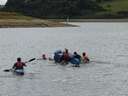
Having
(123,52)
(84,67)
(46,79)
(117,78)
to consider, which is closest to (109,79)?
(117,78)

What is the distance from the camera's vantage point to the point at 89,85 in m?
53.5

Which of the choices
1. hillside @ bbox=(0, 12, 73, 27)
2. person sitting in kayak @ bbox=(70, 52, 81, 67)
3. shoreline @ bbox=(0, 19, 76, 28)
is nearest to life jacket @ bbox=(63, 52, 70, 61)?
person sitting in kayak @ bbox=(70, 52, 81, 67)

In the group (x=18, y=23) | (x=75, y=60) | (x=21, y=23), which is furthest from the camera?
(x=21, y=23)

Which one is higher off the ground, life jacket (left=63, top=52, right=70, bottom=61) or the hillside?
Answer: life jacket (left=63, top=52, right=70, bottom=61)

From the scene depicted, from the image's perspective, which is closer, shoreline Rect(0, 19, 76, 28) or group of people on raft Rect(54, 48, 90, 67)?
group of people on raft Rect(54, 48, 90, 67)

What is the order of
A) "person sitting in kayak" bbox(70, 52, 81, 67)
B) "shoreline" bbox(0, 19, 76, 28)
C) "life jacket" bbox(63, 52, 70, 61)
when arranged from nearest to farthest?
"person sitting in kayak" bbox(70, 52, 81, 67), "life jacket" bbox(63, 52, 70, 61), "shoreline" bbox(0, 19, 76, 28)

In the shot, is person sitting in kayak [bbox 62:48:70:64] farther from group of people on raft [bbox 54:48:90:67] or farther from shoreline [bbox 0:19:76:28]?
shoreline [bbox 0:19:76:28]

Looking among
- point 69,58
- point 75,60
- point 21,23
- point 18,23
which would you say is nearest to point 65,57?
point 69,58

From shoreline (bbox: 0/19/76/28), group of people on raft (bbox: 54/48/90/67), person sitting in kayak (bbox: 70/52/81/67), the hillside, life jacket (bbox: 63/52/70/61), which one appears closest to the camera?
person sitting in kayak (bbox: 70/52/81/67)

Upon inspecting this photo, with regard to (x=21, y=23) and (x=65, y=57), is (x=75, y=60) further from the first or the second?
(x=21, y=23)

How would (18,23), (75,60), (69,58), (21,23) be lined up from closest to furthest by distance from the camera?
(75,60), (69,58), (18,23), (21,23)

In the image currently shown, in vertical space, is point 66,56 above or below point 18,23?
above

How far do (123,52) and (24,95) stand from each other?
42833 mm

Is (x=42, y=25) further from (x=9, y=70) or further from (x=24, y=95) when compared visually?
(x=24, y=95)
